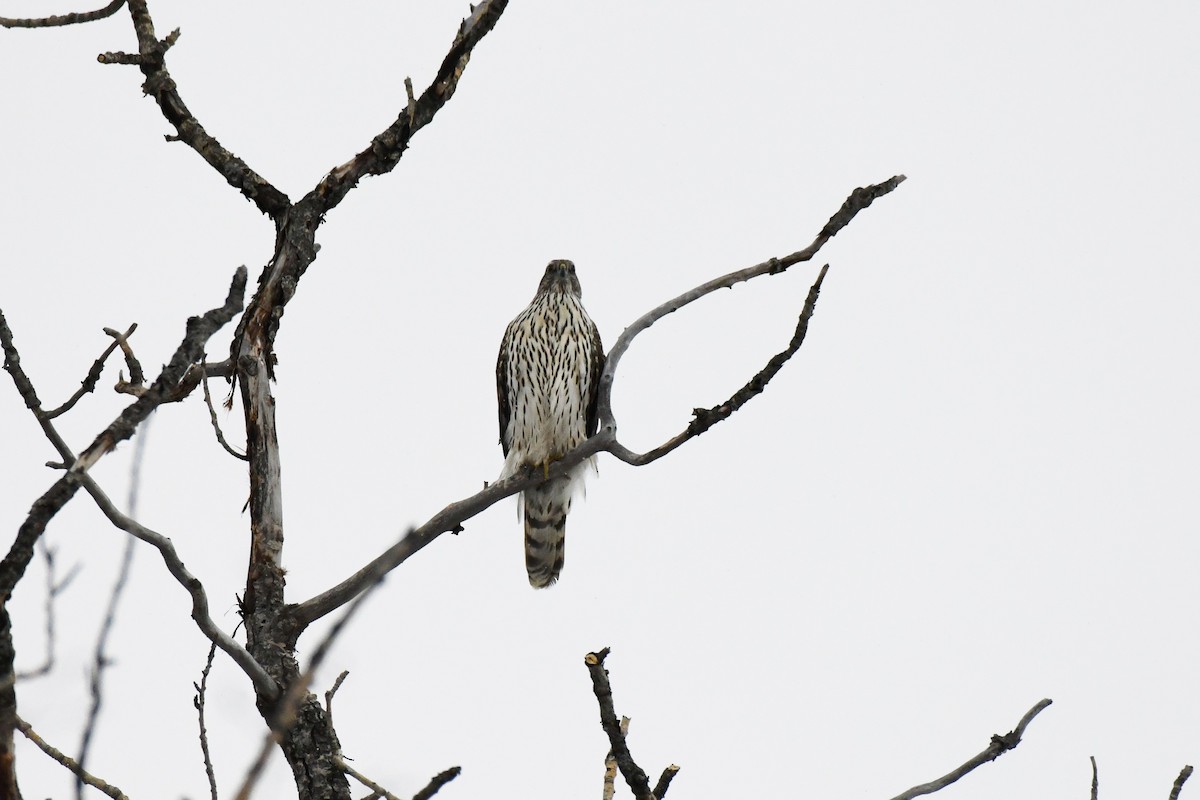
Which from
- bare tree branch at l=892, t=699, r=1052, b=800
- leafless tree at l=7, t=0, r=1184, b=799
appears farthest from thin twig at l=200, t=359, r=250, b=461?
bare tree branch at l=892, t=699, r=1052, b=800

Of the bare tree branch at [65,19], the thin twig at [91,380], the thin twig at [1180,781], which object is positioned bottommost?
the thin twig at [1180,781]

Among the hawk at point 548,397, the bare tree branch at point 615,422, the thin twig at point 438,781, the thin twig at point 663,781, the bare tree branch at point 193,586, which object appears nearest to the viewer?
the thin twig at point 438,781

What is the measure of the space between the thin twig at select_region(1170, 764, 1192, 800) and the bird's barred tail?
4118 millimetres

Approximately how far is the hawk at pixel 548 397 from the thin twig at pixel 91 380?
294 centimetres

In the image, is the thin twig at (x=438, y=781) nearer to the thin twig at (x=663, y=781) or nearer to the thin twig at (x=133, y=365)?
the thin twig at (x=663, y=781)

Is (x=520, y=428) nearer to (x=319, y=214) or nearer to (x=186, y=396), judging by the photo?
(x=319, y=214)

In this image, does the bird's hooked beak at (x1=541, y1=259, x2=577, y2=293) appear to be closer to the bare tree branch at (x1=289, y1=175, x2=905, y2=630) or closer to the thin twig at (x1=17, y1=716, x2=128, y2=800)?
the bare tree branch at (x1=289, y1=175, x2=905, y2=630)

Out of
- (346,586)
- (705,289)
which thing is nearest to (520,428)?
(705,289)

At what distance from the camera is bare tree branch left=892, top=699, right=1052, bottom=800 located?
297 cm

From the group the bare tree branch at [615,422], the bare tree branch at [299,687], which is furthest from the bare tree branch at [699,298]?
the bare tree branch at [299,687]

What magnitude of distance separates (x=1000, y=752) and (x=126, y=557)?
201 centimetres

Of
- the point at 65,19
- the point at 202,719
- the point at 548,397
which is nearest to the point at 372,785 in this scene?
the point at 202,719

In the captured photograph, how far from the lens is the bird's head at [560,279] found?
7.08 meters

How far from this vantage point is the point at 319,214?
402cm
